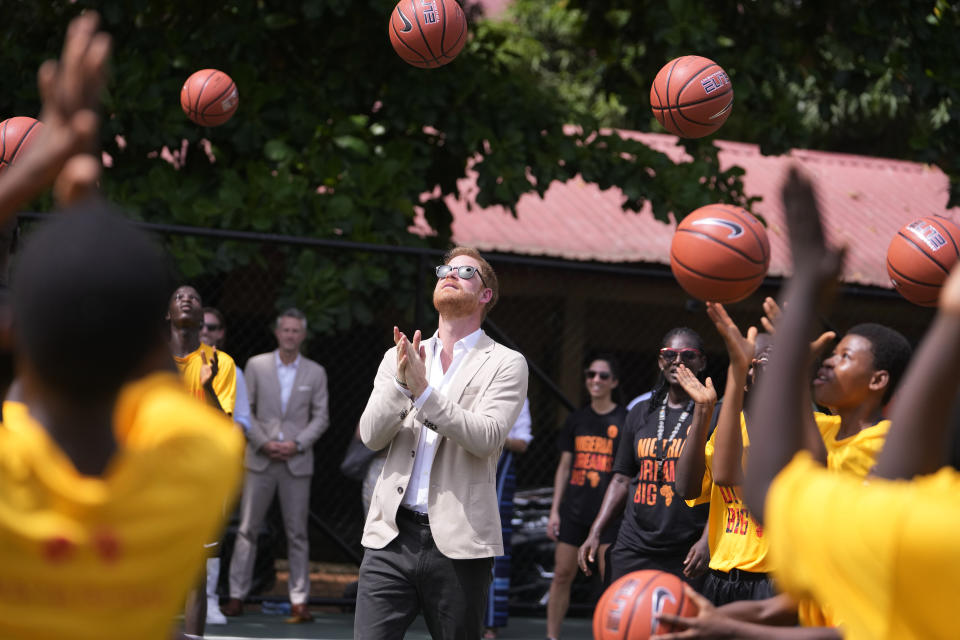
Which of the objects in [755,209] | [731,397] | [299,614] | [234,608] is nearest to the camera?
[731,397]

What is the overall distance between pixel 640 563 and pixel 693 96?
8.76 ft

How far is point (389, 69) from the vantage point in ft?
32.2

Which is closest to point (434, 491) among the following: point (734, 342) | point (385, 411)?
point (385, 411)

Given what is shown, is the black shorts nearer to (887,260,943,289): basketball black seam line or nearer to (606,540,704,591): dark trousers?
(606,540,704,591): dark trousers

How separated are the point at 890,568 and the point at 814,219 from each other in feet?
2.08

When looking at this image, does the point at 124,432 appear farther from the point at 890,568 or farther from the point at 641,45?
the point at 641,45

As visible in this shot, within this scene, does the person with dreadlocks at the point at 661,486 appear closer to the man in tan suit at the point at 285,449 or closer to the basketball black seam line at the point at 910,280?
the basketball black seam line at the point at 910,280

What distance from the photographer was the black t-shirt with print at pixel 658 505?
20.5 feet

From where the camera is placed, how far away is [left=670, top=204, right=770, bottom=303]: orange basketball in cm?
502

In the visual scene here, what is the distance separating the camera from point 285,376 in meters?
9.05

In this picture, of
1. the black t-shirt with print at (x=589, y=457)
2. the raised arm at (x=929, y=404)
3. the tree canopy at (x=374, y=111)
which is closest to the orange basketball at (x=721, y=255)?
the raised arm at (x=929, y=404)

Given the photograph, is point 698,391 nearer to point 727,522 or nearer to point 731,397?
point 727,522

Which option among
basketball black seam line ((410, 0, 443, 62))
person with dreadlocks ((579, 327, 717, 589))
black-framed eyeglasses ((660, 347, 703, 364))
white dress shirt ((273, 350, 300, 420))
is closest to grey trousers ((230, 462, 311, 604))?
white dress shirt ((273, 350, 300, 420))

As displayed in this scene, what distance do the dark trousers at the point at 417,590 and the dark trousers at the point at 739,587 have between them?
1039mm
